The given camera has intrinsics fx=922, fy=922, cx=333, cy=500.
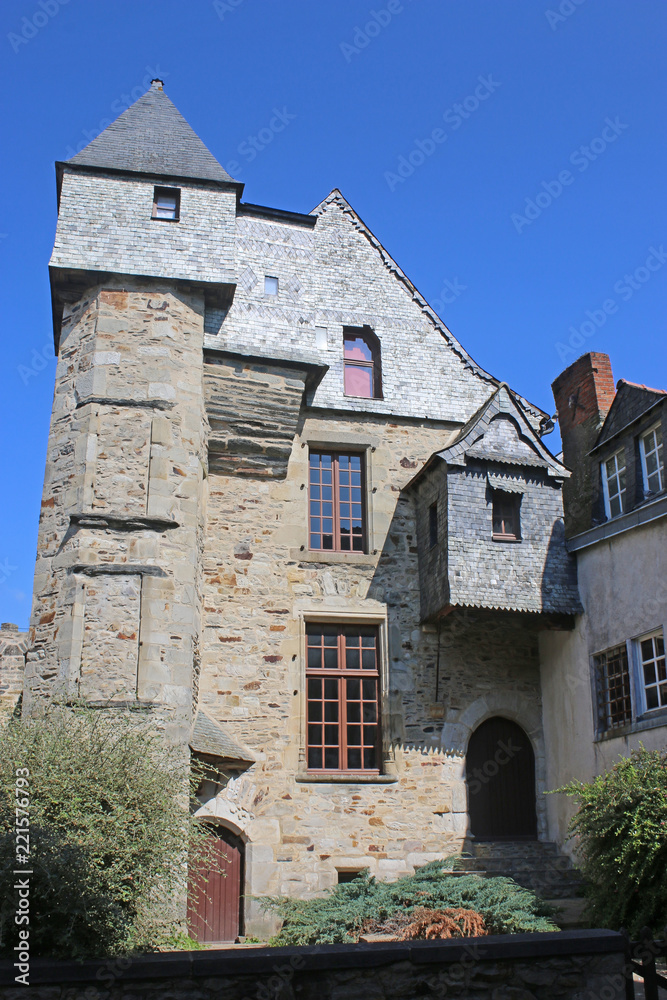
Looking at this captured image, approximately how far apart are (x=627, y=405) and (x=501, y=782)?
5400 millimetres

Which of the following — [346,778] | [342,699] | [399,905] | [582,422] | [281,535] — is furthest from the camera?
[582,422]

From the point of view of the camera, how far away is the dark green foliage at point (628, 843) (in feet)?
28.1

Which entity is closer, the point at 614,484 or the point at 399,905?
the point at 399,905

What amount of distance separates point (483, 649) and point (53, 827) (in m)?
7.35

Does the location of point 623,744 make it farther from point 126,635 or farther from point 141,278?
point 141,278

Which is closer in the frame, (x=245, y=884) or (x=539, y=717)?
(x=245, y=884)

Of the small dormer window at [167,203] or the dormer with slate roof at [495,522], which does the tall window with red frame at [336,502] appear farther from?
the small dormer window at [167,203]

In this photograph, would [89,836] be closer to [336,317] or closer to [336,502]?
[336,502]

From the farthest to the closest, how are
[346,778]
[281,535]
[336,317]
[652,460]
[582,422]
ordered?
[582,422], [336,317], [281,535], [652,460], [346,778]

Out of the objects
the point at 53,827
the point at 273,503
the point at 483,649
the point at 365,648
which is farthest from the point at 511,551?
the point at 53,827

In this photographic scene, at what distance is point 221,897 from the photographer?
10.9 m

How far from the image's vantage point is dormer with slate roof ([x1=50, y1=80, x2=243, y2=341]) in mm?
11812

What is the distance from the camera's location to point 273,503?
12.6 metres

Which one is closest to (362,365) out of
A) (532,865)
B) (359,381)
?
(359,381)
